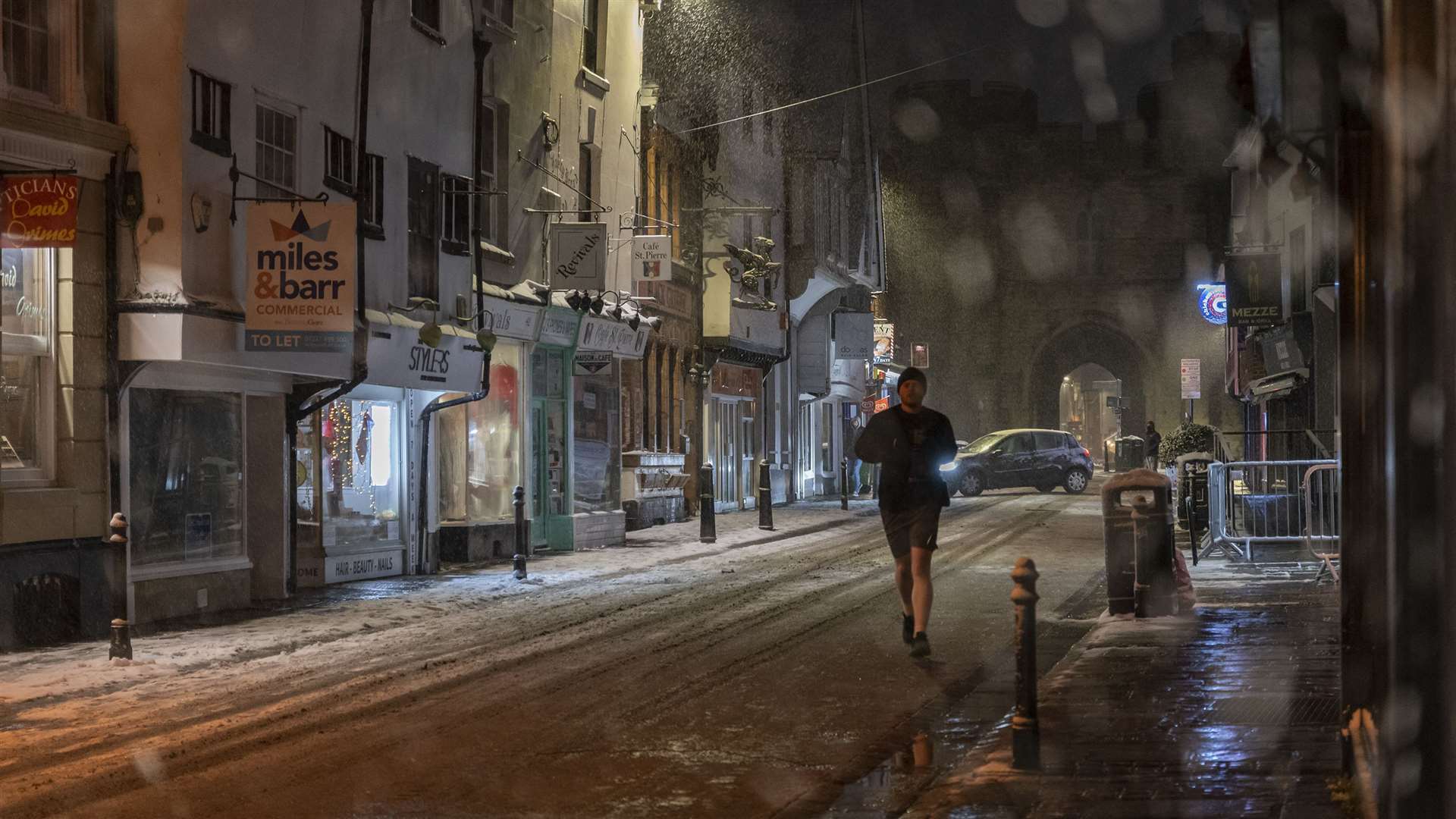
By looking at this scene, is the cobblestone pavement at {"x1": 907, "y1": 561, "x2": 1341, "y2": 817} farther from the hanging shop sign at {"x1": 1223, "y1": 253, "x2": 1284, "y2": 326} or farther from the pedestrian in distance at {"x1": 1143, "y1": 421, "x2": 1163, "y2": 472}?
the pedestrian in distance at {"x1": 1143, "y1": 421, "x2": 1163, "y2": 472}

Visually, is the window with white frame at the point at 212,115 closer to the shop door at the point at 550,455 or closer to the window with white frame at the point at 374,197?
the window with white frame at the point at 374,197

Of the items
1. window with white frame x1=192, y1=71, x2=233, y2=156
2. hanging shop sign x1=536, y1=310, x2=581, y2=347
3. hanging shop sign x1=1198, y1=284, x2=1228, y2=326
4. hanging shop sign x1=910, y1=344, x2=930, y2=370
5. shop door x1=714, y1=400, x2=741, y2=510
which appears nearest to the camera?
window with white frame x1=192, y1=71, x2=233, y2=156

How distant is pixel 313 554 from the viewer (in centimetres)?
1752

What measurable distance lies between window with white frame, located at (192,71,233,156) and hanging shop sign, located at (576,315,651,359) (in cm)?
907

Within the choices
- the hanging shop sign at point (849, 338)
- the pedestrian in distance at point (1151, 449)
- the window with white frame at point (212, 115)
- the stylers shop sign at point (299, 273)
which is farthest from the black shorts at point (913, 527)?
the pedestrian in distance at point (1151, 449)

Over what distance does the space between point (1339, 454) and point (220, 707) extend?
6.32 meters

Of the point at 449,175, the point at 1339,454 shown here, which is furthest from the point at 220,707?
the point at 449,175

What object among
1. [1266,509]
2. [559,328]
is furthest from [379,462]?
[1266,509]

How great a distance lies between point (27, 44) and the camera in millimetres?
12617

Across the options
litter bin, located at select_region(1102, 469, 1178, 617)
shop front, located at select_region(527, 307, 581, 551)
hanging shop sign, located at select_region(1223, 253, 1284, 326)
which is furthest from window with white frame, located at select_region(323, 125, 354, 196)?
hanging shop sign, located at select_region(1223, 253, 1284, 326)

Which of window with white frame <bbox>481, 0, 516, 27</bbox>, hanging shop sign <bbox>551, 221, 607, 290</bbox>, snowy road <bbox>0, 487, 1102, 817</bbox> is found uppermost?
window with white frame <bbox>481, 0, 516, 27</bbox>

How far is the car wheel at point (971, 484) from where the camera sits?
134 feet

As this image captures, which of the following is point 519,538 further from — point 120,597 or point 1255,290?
point 1255,290

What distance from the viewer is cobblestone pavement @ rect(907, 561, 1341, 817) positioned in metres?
6.30
